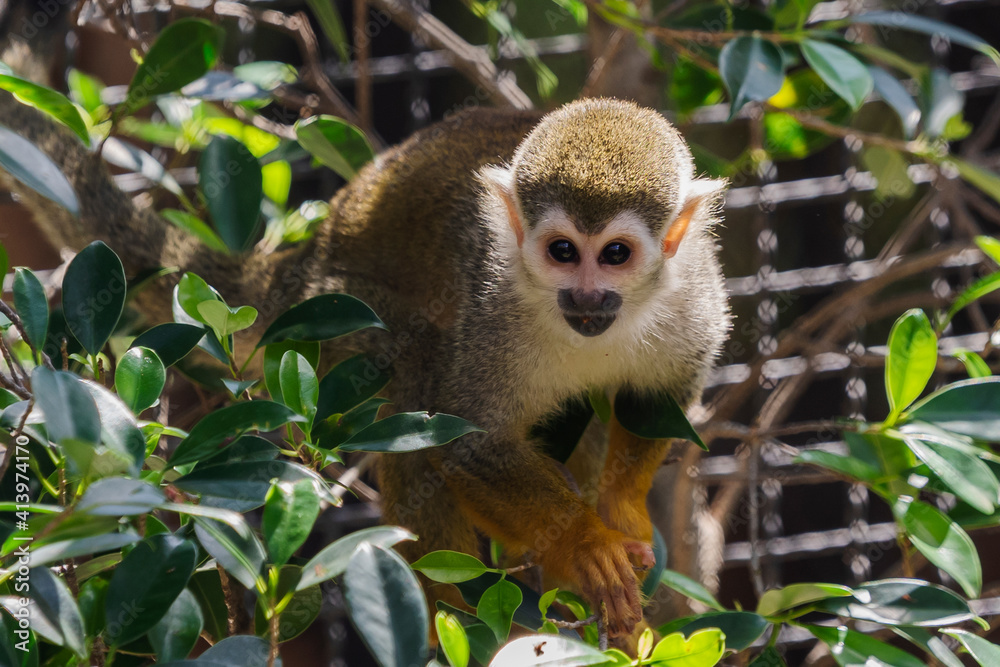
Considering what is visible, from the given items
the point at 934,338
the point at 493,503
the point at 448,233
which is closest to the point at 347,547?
the point at 493,503

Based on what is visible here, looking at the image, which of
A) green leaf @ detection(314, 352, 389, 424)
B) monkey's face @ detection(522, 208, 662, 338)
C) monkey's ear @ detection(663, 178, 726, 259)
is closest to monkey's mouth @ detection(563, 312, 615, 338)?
monkey's face @ detection(522, 208, 662, 338)

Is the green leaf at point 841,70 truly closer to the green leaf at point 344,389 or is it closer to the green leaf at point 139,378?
the green leaf at point 344,389

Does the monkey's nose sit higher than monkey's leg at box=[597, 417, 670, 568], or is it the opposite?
the monkey's nose

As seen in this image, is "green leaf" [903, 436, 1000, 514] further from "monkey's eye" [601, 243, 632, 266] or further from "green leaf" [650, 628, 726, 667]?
"monkey's eye" [601, 243, 632, 266]

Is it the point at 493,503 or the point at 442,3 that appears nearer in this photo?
the point at 493,503

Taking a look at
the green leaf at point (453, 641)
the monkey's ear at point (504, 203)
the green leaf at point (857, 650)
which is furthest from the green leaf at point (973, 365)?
the green leaf at point (453, 641)

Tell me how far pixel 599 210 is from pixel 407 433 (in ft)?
1.85

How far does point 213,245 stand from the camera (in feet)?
6.00

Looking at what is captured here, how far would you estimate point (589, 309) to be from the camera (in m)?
1.46

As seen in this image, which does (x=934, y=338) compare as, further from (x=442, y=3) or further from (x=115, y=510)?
(x=442, y=3)

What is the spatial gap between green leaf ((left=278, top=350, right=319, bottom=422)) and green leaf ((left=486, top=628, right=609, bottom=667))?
39 centimetres

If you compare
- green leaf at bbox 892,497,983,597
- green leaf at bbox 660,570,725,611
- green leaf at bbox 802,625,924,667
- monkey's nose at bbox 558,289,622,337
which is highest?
monkey's nose at bbox 558,289,622,337

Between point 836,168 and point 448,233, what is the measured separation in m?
1.81

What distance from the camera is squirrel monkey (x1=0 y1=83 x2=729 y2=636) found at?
148 cm
